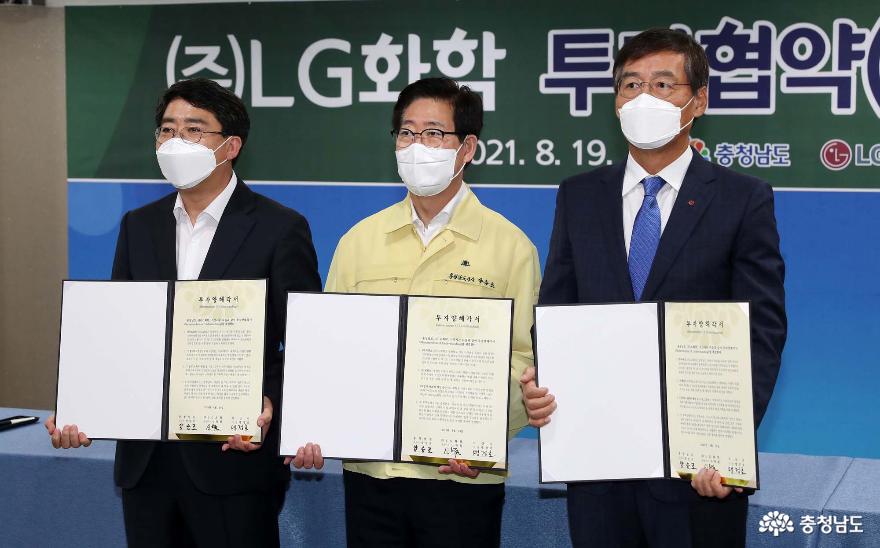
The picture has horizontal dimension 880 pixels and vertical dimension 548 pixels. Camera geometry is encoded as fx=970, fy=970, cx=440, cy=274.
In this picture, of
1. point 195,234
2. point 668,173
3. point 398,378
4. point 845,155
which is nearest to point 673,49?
point 668,173

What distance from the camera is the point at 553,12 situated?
4.20 metres

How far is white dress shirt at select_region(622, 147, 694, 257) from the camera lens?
2.00 m

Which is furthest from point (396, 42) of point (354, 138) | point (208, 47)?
point (208, 47)

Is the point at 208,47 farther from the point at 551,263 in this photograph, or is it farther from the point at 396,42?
the point at 551,263

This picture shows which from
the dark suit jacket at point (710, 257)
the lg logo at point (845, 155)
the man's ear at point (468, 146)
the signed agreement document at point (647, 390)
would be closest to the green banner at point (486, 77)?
the lg logo at point (845, 155)

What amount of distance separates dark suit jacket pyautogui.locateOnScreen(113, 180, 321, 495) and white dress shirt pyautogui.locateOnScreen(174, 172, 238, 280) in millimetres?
27

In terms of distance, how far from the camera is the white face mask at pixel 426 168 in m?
2.31

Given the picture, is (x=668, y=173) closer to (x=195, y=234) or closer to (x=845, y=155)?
(x=195, y=234)

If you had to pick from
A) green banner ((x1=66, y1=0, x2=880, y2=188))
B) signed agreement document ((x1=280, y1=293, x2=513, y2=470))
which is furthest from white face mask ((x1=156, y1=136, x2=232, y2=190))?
green banner ((x1=66, y1=0, x2=880, y2=188))

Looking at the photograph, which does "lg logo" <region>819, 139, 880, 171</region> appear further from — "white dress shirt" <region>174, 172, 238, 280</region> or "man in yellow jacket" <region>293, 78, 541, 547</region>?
"white dress shirt" <region>174, 172, 238, 280</region>

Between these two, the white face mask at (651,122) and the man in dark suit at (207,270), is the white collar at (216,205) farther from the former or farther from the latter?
the white face mask at (651,122)

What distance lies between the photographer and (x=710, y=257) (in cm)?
191

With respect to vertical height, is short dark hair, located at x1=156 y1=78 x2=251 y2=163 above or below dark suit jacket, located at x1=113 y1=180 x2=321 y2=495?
above

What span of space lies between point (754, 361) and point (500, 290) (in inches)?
24.2
